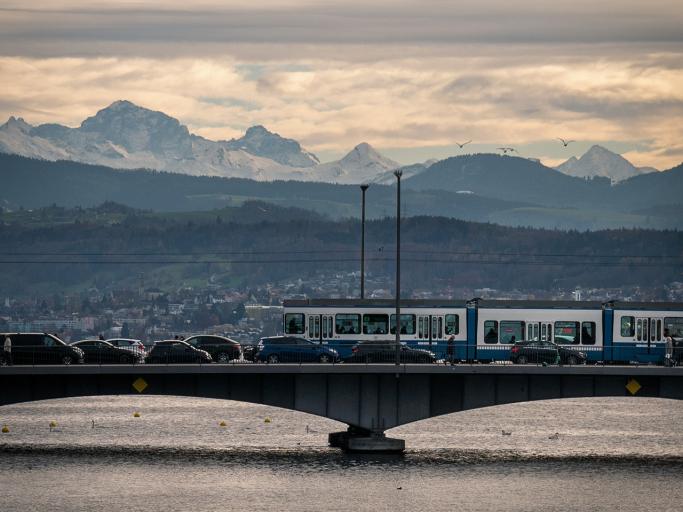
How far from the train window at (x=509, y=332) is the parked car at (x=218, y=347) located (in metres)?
18.2

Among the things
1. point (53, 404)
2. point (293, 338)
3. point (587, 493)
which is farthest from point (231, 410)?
point (587, 493)

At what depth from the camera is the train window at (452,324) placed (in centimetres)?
11694

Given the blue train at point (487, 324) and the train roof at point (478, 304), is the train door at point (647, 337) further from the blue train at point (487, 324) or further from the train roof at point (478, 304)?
the train roof at point (478, 304)

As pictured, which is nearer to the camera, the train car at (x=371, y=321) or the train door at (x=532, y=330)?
the train car at (x=371, y=321)

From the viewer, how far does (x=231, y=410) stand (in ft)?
565

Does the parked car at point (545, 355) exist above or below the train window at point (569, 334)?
below

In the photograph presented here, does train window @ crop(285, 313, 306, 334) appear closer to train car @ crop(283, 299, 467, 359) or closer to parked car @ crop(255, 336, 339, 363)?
train car @ crop(283, 299, 467, 359)

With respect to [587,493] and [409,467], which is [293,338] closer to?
[409,467]

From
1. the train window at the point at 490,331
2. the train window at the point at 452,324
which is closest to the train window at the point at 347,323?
the train window at the point at 452,324

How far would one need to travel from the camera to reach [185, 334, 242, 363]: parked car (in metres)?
115

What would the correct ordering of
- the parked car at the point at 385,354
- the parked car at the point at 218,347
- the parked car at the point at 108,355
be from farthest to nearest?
the parked car at the point at 218,347
the parked car at the point at 385,354
the parked car at the point at 108,355

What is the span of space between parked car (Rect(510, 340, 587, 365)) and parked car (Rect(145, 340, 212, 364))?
19929 mm

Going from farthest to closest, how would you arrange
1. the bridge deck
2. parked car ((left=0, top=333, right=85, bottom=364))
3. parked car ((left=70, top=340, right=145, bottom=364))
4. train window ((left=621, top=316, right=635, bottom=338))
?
train window ((left=621, top=316, right=635, bottom=338))
parked car ((left=70, top=340, right=145, bottom=364))
parked car ((left=0, top=333, right=85, bottom=364))
the bridge deck

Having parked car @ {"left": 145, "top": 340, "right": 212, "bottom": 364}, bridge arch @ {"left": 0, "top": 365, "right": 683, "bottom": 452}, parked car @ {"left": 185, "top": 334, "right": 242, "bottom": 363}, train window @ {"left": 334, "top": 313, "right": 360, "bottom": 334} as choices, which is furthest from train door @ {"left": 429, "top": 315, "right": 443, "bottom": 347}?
parked car @ {"left": 145, "top": 340, "right": 212, "bottom": 364}
